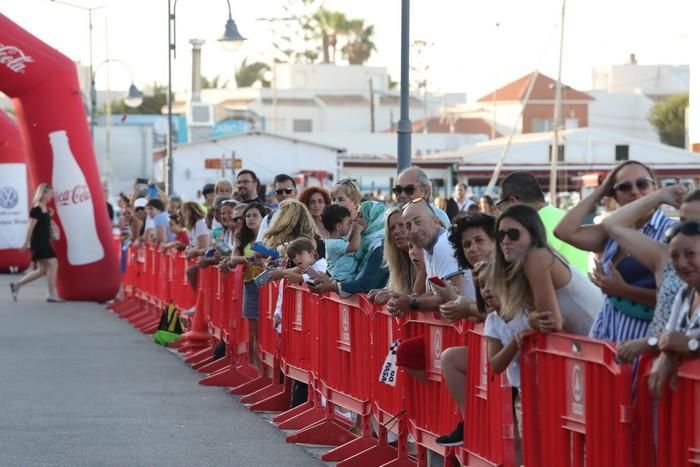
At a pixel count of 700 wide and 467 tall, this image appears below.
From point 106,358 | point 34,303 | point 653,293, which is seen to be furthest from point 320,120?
point 653,293

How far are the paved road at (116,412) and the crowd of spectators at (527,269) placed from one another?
4.02ft

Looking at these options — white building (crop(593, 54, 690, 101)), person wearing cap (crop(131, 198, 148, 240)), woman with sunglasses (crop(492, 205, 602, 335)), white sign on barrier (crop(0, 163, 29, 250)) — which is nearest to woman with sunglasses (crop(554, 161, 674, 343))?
woman with sunglasses (crop(492, 205, 602, 335))

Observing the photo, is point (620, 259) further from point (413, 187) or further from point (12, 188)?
point (12, 188)

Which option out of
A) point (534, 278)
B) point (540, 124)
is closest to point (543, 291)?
point (534, 278)

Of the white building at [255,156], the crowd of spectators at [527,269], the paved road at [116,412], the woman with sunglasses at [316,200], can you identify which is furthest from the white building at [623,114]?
the crowd of spectators at [527,269]

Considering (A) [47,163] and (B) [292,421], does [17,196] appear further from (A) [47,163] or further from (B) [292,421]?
(B) [292,421]

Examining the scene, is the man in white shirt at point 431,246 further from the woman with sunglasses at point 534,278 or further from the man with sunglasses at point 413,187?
the man with sunglasses at point 413,187

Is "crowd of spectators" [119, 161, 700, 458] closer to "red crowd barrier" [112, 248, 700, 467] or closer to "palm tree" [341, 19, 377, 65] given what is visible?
"red crowd barrier" [112, 248, 700, 467]

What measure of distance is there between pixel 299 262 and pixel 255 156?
59.5 metres

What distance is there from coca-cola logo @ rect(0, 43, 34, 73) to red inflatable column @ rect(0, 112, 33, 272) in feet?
29.4

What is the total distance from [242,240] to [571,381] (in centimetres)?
884

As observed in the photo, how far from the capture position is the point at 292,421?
11.1 metres

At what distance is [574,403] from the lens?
6.21 m

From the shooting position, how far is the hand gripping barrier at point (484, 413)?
277 inches
